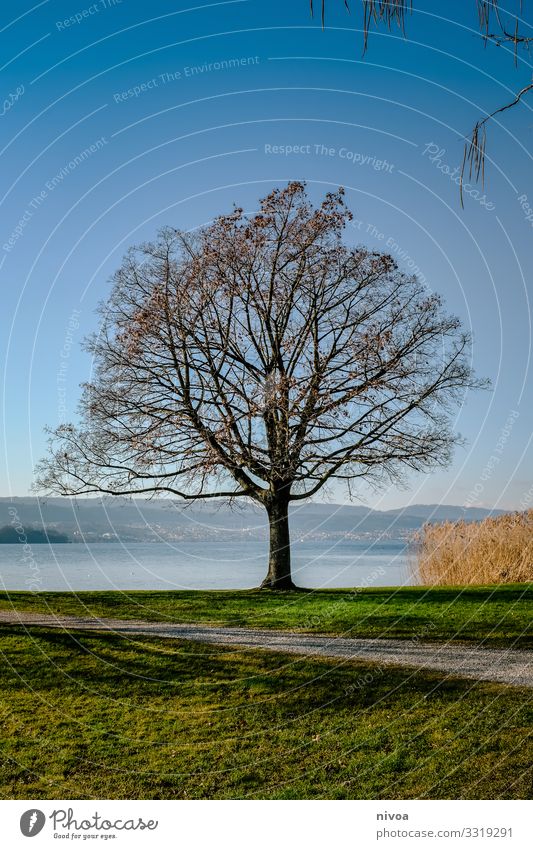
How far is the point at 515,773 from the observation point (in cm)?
816

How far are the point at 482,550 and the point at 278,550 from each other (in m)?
6.44

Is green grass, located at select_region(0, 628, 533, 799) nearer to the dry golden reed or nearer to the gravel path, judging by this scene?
the gravel path

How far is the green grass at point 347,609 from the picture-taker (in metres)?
15.6

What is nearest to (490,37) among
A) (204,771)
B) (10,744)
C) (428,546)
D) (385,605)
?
(204,771)

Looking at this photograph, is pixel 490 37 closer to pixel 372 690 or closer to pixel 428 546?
pixel 372 690

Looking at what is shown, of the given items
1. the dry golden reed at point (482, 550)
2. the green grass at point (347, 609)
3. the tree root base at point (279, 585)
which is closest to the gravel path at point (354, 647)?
the green grass at point (347, 609)

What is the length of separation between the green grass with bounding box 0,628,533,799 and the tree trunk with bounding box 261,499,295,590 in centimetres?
958

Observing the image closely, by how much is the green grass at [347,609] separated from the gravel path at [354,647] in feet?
2.83

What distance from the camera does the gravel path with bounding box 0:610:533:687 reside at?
39.6 ft

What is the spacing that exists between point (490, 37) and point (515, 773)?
7.48 m

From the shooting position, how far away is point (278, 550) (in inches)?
Answer: 906

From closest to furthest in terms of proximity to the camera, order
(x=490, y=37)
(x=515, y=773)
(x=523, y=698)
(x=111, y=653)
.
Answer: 1. (x=490, y=37)
2. (x=515, y=773)
3. (x=523, y=698)
4. (x=111, y=653)

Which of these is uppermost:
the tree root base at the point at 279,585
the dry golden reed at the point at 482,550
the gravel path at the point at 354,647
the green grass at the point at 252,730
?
the dry golden reed at the point at 482,550

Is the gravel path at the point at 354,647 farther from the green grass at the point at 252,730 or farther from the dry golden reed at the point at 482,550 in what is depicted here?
the dry golden reed at the point at 482,550
